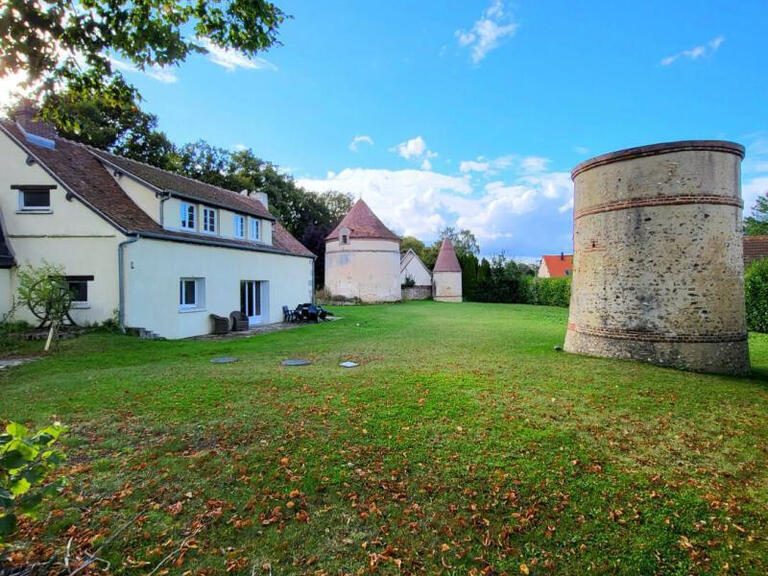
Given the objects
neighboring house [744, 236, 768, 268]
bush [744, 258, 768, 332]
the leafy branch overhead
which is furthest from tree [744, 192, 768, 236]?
the leafy branch overhead

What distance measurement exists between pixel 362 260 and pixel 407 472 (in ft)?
111

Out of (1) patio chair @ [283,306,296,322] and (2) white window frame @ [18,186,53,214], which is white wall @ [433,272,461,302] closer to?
(1) patio chair @ [283,306,296,322]

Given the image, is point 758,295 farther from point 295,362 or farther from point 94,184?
point 94,184

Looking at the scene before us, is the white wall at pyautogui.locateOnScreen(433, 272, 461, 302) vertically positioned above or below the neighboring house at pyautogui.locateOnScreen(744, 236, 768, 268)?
below

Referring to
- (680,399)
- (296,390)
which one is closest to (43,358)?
(296,390)

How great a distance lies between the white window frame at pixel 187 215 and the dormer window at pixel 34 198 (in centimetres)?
398

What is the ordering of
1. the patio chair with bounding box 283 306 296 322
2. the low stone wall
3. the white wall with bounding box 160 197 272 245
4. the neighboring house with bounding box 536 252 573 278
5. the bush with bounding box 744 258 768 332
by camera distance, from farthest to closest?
1. the neighboring house with bounding box 536 252 573 278
2. the low stone wall
3. the patio chair with bounding box 283 306 296 322
4. the bush with bounding box 744 258 768 332
5. the white wall with bounding box 160 197 272 245

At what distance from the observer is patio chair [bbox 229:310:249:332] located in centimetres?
1767

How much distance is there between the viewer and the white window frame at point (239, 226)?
63.4 ft

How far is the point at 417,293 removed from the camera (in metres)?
46.9

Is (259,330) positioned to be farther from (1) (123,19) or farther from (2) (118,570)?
(2) (118,570)

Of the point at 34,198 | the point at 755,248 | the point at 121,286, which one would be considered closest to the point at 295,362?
the point at 121,286

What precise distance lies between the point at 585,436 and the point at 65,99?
8.22 m

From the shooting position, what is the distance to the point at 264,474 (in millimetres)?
4410
